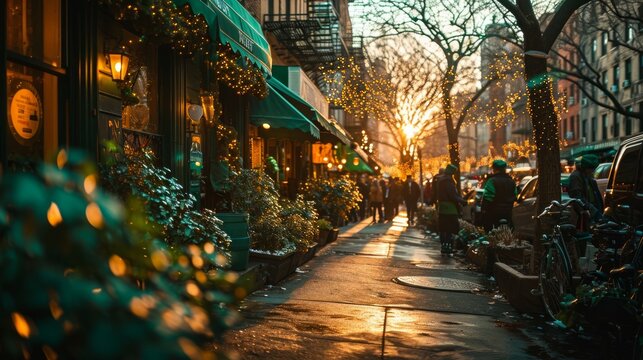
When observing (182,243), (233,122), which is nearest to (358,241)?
(233,122)

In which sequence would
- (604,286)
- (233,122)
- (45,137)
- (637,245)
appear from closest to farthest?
(604,286), (637,245), (45,137), (233,122)

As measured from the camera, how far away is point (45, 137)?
6258 mm

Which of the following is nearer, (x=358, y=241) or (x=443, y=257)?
(x=443, y=257)

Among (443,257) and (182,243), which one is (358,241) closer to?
(443,257)

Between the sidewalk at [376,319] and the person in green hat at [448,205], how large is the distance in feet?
9.47

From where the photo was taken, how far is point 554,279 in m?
6.65

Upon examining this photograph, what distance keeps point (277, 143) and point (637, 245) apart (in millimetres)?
14816

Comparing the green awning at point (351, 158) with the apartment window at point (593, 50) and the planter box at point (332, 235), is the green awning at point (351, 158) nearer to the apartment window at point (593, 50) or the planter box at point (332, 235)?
the planter box at point (332, 235)

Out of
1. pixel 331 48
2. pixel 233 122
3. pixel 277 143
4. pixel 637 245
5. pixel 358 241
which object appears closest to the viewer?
pixel 637 245

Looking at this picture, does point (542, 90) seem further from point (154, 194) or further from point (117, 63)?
point (154, 194)

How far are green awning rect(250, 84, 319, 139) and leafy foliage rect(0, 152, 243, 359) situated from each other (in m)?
11.1

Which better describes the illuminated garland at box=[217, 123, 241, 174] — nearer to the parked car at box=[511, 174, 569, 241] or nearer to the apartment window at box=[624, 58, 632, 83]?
the parked car at box=[511, 174, 569, 241]

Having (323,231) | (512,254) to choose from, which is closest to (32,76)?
(512,254)

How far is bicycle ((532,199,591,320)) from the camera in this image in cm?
635
